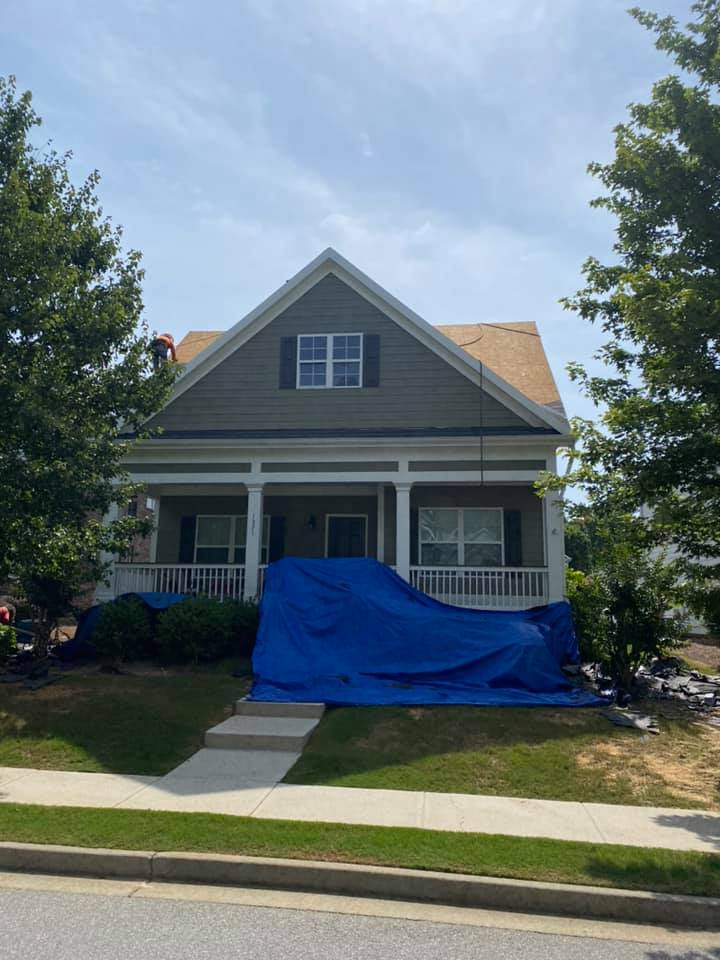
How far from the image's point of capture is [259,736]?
26.7 feet

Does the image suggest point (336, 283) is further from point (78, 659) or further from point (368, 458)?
point (78, 659)

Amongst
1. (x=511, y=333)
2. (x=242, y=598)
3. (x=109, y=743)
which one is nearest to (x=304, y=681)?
(x=109, y=743)

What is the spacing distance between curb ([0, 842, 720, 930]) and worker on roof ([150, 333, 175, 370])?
8.04m

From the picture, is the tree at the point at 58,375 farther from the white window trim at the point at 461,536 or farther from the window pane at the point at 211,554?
the white window trim at the point at 461,536

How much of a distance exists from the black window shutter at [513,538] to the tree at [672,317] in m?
6.30

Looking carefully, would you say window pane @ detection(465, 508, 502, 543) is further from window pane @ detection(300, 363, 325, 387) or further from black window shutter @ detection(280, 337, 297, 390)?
black window shutter @ detection(280, 337, 297, 390)

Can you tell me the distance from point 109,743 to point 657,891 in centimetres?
600

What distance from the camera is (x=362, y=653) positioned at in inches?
416

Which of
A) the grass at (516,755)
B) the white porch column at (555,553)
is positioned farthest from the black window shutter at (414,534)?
the grass at (516,755)

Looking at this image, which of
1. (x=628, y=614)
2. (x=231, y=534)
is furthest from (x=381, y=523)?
(x=628, y=614)

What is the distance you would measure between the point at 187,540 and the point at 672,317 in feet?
40.0

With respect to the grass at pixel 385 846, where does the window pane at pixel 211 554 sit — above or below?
above

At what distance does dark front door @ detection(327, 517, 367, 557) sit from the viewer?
1582 cm

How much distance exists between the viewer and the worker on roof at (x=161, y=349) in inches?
461
